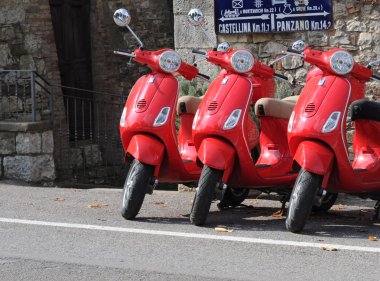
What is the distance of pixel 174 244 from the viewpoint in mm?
7039

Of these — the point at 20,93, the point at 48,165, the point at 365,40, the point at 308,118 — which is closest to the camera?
the point at 308,118

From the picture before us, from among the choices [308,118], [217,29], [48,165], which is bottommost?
[48,165]

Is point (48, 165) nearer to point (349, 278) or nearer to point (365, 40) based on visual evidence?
point (365, 40)

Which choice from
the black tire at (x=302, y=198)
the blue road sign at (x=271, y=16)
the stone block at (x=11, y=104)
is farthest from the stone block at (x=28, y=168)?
the black tire at (x=302, y=198)

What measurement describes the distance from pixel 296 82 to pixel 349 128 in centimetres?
69

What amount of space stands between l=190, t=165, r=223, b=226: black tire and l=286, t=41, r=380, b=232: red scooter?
600 millimetres

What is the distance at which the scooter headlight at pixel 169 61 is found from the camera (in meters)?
8.23

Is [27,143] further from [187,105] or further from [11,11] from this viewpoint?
[187,105]

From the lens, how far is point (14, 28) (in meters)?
14.0

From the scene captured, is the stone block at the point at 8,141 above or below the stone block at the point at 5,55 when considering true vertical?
below

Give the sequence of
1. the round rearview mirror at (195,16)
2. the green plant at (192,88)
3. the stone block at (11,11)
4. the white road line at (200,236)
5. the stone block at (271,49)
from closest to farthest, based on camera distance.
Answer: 1. the white road line at (200,236)
2. the round rearview mirror at (195,16)
3. the green plant at (192,88)
4. the stone block at (271,49)
5. the stone block at (11,11)

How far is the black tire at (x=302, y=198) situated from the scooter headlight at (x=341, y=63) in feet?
2.64

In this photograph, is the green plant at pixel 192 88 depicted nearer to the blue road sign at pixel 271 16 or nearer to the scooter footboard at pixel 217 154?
the blue road sign at pixel 271 16

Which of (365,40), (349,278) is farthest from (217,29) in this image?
(349,278)
